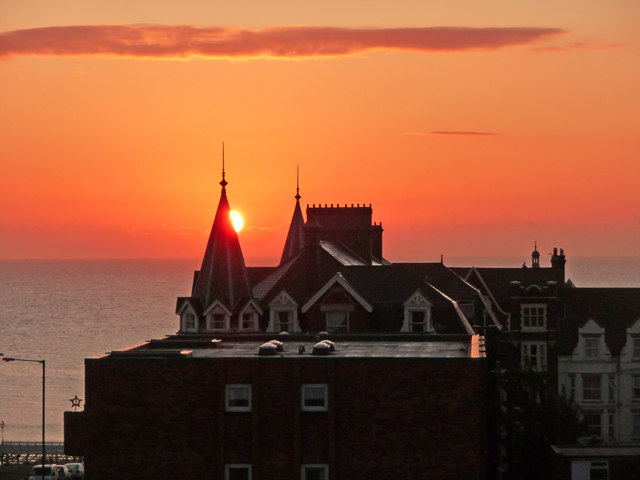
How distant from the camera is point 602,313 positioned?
102 metres

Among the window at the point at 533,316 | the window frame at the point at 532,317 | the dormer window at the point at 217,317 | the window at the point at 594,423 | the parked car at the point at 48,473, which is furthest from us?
the window at the point at 533,316

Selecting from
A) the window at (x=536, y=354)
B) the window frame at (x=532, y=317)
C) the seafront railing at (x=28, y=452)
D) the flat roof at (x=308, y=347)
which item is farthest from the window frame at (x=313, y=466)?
the seafront railing at (x=28, y=452)

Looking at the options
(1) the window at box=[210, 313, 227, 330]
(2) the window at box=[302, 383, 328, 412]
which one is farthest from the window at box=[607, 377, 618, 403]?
(2) the window at box=[302, 383, 328, 412]

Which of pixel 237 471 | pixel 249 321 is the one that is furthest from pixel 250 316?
pixel 237 471

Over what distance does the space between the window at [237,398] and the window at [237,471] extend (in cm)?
180

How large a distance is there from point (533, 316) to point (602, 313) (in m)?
5.50

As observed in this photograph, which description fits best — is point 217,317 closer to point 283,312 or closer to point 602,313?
point 283,312

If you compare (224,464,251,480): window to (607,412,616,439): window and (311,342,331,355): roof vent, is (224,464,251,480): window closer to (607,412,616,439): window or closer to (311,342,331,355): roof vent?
(311,342,331,355): roof vent

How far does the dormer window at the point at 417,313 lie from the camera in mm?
81000

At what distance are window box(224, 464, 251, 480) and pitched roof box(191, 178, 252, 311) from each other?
3211 centimetres

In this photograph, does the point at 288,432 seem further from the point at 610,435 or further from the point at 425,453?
the point at 610,435

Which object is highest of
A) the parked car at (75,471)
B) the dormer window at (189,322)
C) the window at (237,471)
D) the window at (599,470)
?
the dormer window at (189,322)

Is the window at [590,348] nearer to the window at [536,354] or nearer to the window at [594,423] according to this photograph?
the window at [536,354]

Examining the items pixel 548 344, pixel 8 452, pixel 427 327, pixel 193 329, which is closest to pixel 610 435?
pixel 548 344
